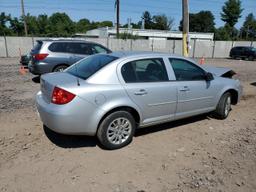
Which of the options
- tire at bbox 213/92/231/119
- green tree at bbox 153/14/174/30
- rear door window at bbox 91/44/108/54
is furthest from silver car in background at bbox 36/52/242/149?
green tree at bbox 153/14/174/30

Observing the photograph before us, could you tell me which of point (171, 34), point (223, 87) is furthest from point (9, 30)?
point (223, 87)

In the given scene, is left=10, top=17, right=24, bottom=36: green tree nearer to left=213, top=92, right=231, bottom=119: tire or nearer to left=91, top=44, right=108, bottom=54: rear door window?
left=91, top=44, right=108, bottom=54: rear door window

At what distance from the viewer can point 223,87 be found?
562cm

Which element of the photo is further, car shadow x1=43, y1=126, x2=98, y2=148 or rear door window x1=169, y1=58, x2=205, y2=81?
rear door window x1=169, y1=58, x2=205, y2=81

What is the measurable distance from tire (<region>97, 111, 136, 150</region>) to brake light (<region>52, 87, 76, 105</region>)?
2.11 feet

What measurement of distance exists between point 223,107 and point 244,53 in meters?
26.6

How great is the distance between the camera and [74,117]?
12.4 ft

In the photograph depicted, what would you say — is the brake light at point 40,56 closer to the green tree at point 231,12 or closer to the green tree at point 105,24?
the green tree at point 231,12

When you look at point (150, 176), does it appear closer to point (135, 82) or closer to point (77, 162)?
point (77, 162)

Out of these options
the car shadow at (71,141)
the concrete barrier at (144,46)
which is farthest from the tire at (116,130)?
the concrete barrier at (144,46)

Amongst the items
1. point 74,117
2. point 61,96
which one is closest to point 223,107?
point 74,117

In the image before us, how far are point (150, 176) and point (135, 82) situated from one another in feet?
5.02

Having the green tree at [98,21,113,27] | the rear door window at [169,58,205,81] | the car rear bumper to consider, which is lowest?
the car rear bumper

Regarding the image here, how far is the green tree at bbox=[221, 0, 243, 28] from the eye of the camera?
62625 millimetres
